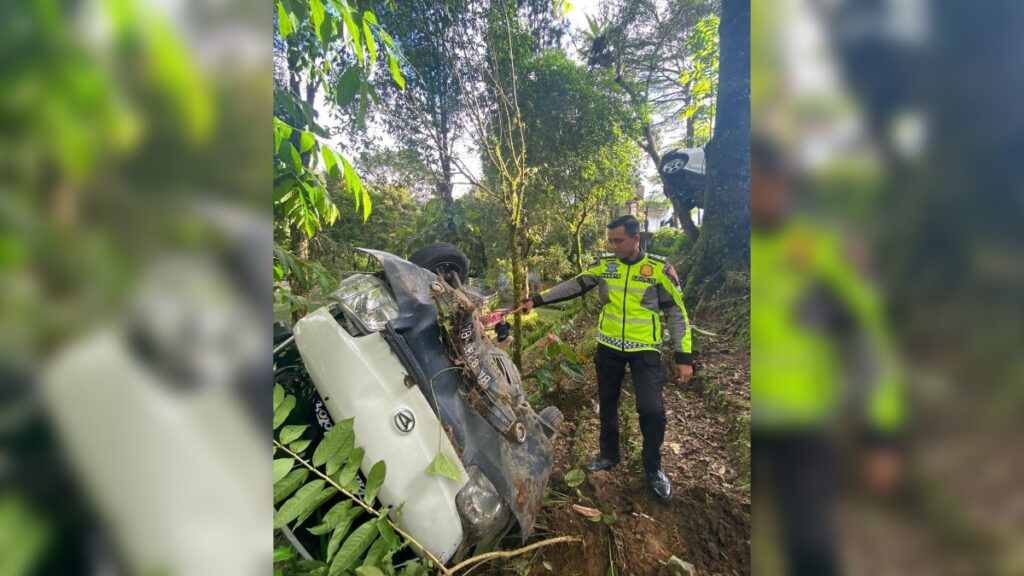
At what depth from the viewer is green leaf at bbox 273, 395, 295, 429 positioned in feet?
4.67

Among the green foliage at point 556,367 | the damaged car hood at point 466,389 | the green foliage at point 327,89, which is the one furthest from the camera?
the green foliage at point 556,367

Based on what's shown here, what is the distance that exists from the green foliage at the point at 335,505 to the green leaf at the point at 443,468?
0.25 meters

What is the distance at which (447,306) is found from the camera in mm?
2041

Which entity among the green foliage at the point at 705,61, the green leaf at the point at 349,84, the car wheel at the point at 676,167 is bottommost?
the green leaf at the point at 349,84

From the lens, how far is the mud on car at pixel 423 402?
1.71 meters

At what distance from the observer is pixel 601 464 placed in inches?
120

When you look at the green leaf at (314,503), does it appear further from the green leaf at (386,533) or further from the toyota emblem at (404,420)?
the toyota emblem at (404,420)

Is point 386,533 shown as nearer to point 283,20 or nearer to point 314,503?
point 314,503

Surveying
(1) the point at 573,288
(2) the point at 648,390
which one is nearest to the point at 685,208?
(1) the point at 573,288
